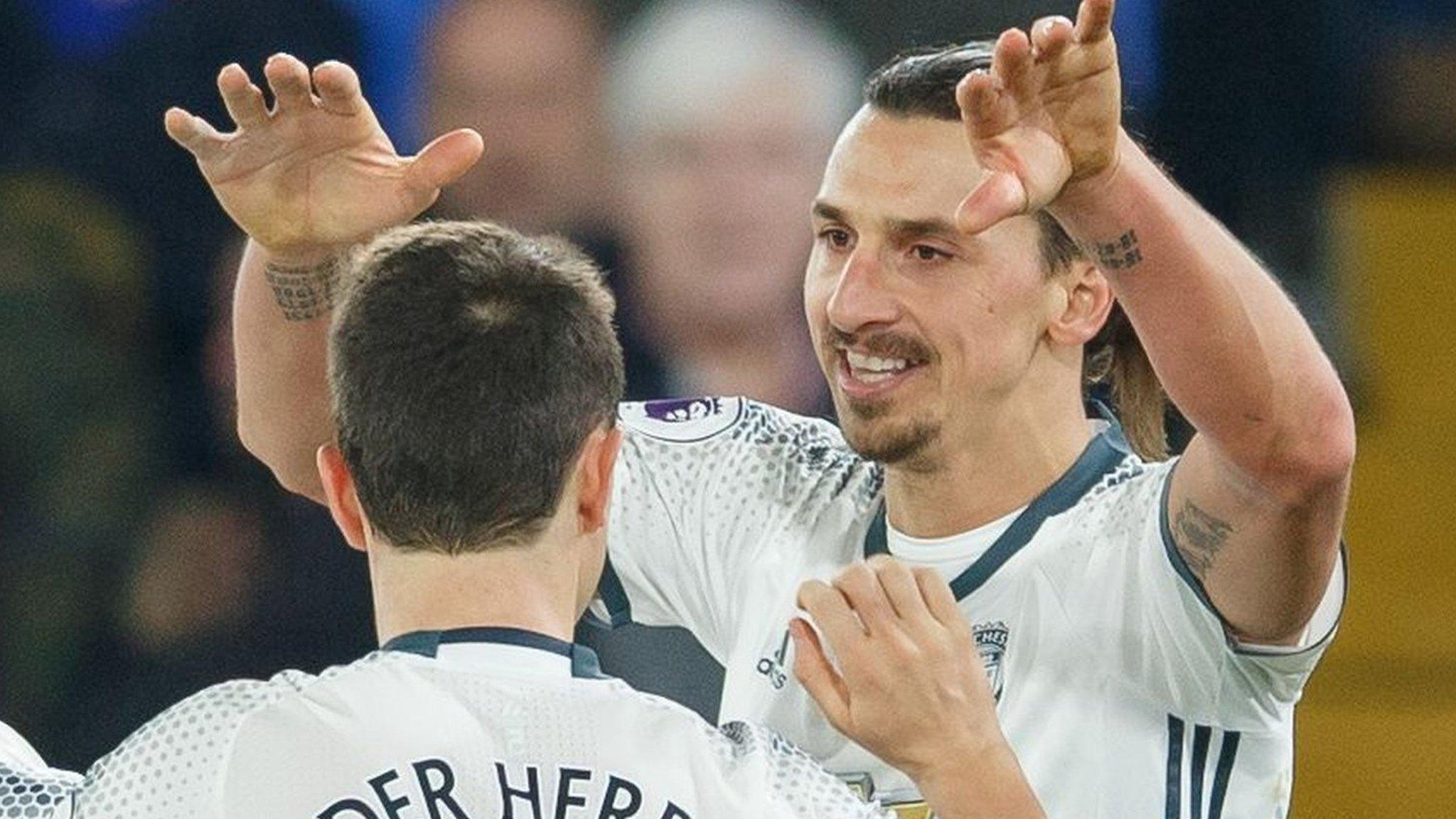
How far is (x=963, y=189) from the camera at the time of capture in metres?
3.28

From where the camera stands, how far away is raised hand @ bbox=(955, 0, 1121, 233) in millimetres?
2502

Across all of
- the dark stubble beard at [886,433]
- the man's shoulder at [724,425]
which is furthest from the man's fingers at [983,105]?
the man's shoulder at [724,425]

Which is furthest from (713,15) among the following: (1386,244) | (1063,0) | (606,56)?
(1386,244)

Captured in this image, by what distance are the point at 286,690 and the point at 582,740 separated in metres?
0.29

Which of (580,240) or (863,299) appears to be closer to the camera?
(863,299)

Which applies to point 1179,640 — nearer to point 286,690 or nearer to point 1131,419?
point 1131,419

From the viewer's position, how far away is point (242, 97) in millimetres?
2844

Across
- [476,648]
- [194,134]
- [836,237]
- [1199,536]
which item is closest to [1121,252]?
[1199,536]

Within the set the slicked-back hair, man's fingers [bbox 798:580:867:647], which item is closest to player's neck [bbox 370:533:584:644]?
man's fingers [bbox 798:580:867:647]

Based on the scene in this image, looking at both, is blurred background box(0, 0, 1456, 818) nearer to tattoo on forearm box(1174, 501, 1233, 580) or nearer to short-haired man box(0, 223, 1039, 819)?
tattoo on forearm box(1174, 501, 1233, 580)

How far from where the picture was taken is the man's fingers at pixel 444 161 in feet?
9.71

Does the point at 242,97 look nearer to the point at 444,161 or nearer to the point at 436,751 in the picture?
the point at 444,161

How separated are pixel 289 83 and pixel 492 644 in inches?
33.7

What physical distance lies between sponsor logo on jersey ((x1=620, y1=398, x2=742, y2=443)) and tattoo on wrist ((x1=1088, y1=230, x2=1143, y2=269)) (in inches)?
38.3
